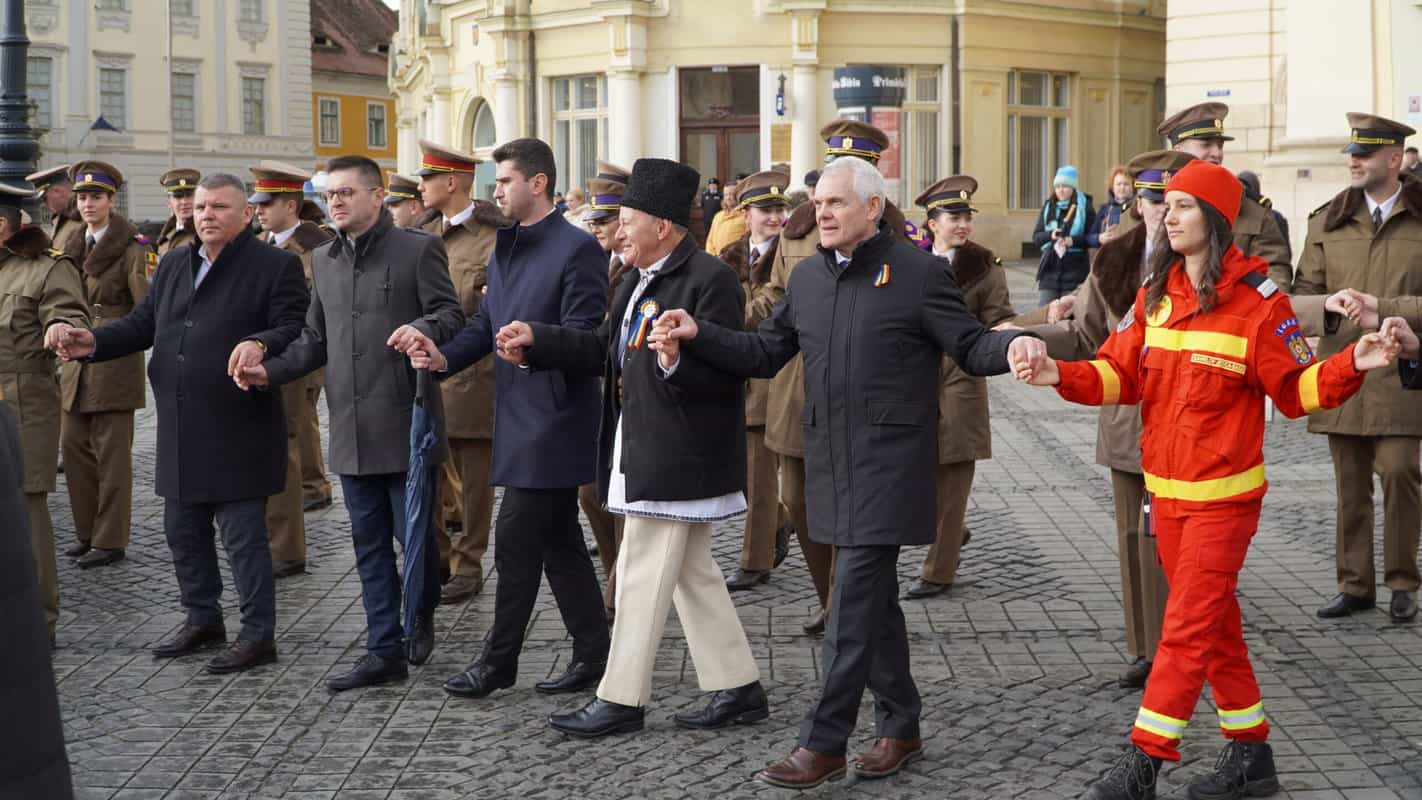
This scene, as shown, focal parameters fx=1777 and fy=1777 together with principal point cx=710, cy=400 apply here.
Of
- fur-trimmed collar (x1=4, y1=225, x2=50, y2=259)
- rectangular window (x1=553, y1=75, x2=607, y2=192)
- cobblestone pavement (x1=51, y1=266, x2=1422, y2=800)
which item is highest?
rectangular window (x1=553, y1=75, x2=607, y2=192)

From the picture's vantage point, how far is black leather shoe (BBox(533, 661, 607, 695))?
6.83m

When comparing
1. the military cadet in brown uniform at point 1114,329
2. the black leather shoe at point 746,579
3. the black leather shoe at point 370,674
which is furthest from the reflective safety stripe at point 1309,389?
the black leather shoe at point 746,579

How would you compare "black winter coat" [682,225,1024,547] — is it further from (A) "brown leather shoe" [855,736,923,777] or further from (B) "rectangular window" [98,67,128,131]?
(B) "rectangular window" [98,67,128,131]

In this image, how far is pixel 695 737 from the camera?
6277 mm

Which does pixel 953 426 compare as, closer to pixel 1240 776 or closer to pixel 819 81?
pixel 1240 776

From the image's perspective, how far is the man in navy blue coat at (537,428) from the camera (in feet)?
22.0

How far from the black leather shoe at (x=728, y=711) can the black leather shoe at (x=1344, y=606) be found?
2.90 meters

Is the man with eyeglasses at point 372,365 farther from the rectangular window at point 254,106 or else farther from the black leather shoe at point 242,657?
the rectangular window at point 254,106

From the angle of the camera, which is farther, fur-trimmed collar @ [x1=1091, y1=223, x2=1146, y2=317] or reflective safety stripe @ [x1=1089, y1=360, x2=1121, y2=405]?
fur-trimmed collar @ [x1=1091, y1=223, x2=1146, y2=317]

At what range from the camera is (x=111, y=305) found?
10281 mm

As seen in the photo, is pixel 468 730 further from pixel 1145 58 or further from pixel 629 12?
pixel 1145 58

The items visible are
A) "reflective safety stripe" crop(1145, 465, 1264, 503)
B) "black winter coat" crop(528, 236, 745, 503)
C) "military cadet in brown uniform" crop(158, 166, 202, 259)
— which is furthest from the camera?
"military cadet in brown uniform" crop(158, 166, 202, 259)

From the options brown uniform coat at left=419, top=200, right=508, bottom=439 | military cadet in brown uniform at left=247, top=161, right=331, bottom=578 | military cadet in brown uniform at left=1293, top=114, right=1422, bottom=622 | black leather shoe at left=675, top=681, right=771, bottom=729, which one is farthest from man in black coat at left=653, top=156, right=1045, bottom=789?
military cadet in brown uniform at left=247, top=161, right=331, bottom=578

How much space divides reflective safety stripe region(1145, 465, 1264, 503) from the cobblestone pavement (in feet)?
3.24
